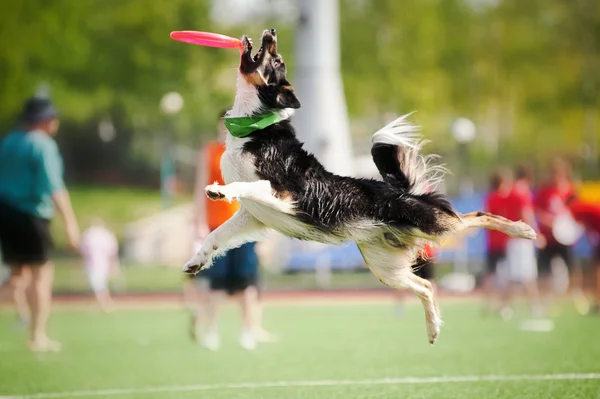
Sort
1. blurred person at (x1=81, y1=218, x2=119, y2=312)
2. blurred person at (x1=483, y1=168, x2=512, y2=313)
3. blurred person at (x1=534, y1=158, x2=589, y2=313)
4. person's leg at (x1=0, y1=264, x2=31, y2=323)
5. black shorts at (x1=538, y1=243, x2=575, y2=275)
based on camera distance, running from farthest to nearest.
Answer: blurred person at (x1=81, y1=218, x2=119, y2=312), black shorts at (x1=538, y1=243, x2=575, y2=275), blurred person at (x1=534, y1=158, x2=589, y2=313), blurred person at (x1=483, y1=168, x2=512, y2=313), person's leg at (x1=0, y1=264, x2=31, y2=323)

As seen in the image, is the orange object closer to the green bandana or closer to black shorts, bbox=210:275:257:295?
black shorts, bbox=210:275:257:295

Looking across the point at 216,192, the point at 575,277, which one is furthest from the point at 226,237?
the point at 575,277

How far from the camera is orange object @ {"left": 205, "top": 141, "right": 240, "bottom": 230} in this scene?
9563 mm

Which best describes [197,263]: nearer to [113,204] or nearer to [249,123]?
[249,123]

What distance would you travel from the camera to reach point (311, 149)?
70.3 feet

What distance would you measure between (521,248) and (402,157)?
8.52 meters

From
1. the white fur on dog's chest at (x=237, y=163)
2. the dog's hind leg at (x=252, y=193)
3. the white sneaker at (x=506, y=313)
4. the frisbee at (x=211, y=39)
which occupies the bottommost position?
the white sneaker at (x=506, y=313)

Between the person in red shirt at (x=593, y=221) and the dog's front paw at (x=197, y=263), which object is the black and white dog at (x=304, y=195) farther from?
→ the person in red shirt at (x=593, y=221)

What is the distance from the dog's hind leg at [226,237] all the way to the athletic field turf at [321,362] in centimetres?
122

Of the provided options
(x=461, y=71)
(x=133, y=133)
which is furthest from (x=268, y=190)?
(x=461, y=71)

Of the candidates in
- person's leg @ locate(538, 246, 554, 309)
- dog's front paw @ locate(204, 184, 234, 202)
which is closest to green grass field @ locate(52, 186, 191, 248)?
person's leg @ locate(538, 246, 554, 309)

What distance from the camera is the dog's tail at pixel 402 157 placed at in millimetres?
6539

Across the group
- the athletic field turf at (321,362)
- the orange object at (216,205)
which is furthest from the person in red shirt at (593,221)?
the orange object at (216,205)

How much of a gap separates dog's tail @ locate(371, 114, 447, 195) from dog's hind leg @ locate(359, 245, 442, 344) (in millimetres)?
469
